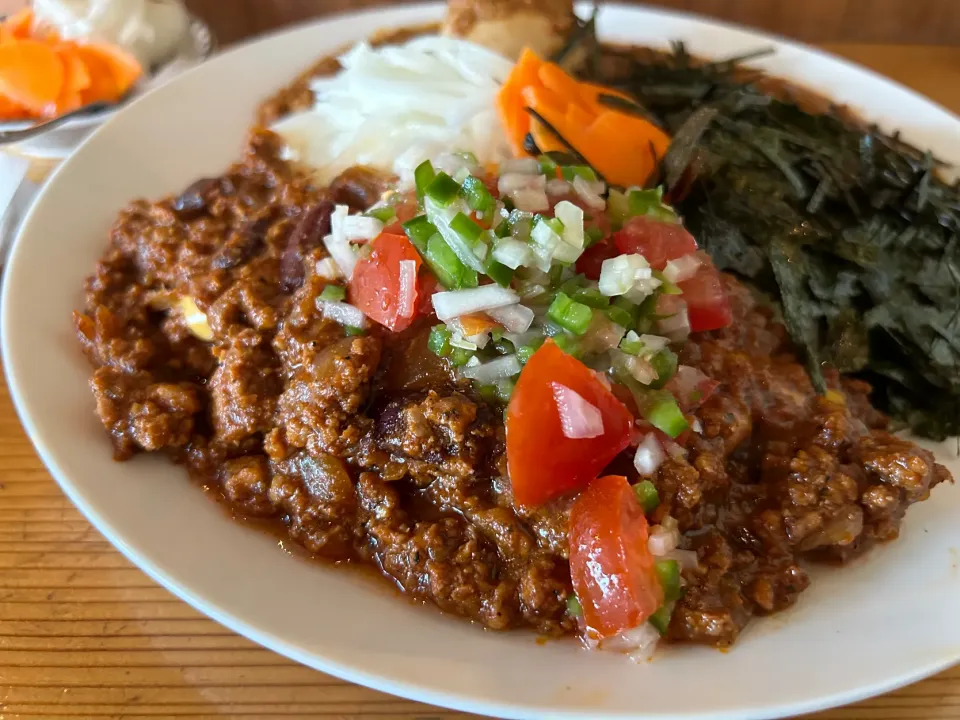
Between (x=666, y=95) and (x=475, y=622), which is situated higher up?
(x=666, y=95)

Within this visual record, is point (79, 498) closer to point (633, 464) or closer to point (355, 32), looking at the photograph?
point (633, 464)

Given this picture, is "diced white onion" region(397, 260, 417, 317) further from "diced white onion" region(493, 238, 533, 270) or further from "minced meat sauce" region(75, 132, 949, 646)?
"diced white onion" region(493, 238, 533, 270)

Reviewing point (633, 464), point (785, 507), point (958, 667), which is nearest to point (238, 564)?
point (633, 464)

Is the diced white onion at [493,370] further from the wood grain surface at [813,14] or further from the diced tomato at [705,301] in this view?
the wood grain surface at [813,14]

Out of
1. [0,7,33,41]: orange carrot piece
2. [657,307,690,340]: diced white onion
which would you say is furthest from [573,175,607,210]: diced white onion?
[0,7,33,41]: orange carrot piece

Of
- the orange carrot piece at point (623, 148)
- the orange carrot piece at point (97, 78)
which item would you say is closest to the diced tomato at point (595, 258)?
the orange carrot piece at point (623, 148)

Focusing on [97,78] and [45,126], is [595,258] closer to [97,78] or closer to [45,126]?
[45,126]
